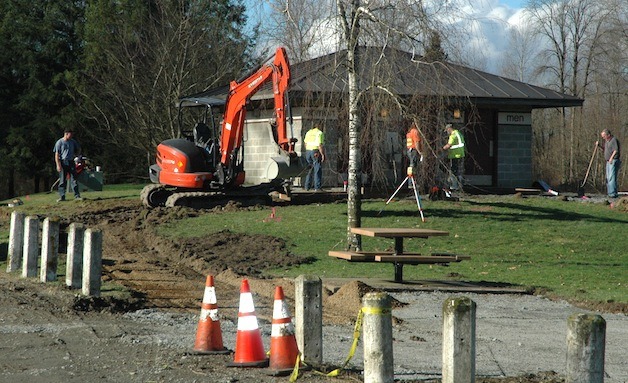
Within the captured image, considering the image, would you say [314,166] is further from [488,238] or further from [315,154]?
[488,238]

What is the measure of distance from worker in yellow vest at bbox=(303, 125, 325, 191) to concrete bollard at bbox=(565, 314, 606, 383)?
19178 mm

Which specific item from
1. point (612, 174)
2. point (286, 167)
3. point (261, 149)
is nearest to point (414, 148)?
point (286, 167)

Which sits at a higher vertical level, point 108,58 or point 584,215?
point 108,58

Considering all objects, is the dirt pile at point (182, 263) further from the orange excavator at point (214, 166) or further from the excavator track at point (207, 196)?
the orange excavator at point (214, 166)

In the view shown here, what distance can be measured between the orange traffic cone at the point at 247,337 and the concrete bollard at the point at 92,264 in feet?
14.3

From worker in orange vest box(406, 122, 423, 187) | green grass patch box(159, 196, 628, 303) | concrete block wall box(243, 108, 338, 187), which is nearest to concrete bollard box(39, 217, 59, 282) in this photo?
green grass patch box(159, 196, 628, 303)

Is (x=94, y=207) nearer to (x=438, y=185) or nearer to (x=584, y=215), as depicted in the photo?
(x=438, y=185)

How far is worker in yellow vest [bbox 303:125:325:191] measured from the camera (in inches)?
1058

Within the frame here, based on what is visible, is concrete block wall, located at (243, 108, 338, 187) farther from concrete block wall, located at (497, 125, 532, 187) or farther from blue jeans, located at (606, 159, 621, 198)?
blue jeans, located at (606, 159, 621, 198)

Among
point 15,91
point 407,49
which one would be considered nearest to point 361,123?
point 407,49

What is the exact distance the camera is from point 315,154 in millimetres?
27922

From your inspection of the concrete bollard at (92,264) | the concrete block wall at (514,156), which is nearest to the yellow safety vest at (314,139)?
the concrete block wall at (514,156)

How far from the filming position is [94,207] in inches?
1031

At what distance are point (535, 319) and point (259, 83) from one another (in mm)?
13345
